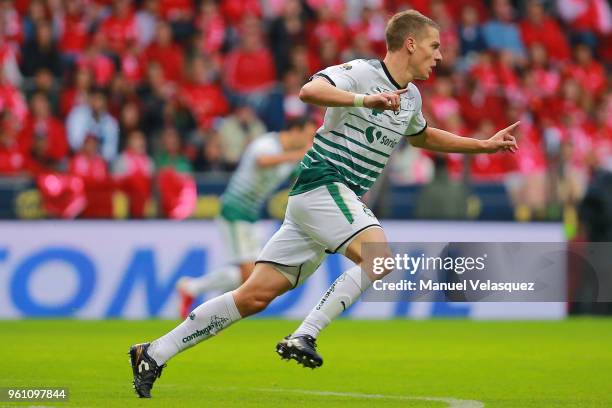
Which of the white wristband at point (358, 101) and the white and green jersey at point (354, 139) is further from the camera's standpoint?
the white and green jersey at point (354, 139)

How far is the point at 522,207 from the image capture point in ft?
56.2

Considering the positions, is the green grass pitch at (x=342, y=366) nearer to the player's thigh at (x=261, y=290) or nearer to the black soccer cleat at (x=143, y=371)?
the black soccer cleat at (x=143, y=371)

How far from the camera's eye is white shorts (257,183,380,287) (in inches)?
307

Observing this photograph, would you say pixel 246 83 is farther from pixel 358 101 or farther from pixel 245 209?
pixel 358 101

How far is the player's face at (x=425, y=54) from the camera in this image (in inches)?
321

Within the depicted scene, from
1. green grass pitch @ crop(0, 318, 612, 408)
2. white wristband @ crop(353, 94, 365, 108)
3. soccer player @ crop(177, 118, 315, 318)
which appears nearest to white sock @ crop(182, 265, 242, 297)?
soccer player @ crop(177, 118, 315, 318)

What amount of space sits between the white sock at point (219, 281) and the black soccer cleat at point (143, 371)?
6.79 metres

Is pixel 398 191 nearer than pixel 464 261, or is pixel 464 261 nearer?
pixel 464 261

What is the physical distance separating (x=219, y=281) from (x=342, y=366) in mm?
4634

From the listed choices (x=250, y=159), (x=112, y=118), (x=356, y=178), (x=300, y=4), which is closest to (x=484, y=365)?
(x=356, y=178)

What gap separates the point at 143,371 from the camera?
7961 mm

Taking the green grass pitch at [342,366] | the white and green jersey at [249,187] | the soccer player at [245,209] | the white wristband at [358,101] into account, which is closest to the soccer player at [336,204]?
the white wristband at [358,101]

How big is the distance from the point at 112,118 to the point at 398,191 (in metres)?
4.19

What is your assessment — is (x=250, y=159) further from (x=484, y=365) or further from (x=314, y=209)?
(x=314, y=209)
